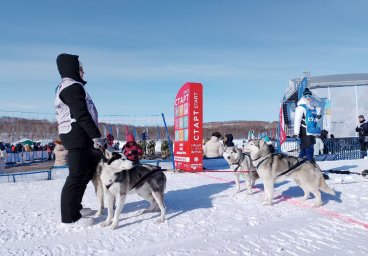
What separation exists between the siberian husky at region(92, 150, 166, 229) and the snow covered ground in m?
0.18

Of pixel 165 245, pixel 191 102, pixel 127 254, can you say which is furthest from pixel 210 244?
pixel 191 102

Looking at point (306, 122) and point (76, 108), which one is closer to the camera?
point (76, 108)

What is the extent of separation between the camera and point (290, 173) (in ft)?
14.5

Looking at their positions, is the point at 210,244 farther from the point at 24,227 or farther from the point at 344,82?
the point at 344,82

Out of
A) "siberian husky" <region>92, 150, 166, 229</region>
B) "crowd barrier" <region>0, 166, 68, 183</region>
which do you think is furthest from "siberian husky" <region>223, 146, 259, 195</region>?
"crowd barrier" <region>0, 166, 68, 183</region>

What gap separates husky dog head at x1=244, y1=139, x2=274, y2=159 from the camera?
475 cm

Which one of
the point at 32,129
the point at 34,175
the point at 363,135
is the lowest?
the point at 34,175

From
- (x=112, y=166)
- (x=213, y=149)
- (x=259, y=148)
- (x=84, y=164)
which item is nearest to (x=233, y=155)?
(x=259, y=148)

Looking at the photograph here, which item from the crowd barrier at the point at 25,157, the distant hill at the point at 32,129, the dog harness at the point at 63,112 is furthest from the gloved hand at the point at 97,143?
the crowd barrier at the point at 25,157

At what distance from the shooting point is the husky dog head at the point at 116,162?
329 centimetres

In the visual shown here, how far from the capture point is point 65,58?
3312 mm

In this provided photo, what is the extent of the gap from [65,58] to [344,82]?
23.7 meters

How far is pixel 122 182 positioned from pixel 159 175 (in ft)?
1.66

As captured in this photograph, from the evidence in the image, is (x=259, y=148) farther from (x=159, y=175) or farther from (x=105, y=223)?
(x=105, y=223)
